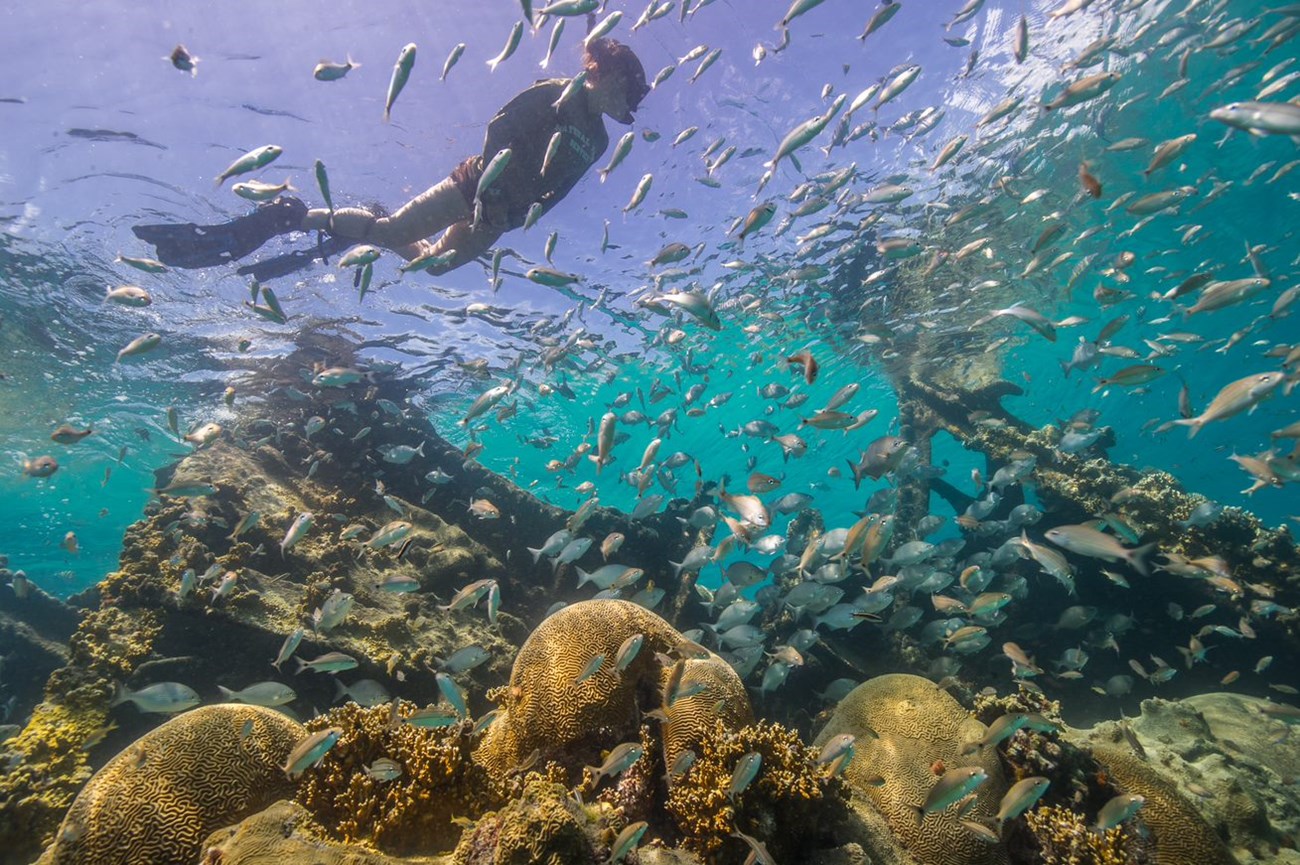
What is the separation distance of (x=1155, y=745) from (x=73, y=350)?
26.1 metres

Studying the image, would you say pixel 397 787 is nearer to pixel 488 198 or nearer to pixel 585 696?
pixel 585 696

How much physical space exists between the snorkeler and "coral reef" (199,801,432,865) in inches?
268

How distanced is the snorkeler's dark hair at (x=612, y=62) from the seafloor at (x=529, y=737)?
26.2 ft

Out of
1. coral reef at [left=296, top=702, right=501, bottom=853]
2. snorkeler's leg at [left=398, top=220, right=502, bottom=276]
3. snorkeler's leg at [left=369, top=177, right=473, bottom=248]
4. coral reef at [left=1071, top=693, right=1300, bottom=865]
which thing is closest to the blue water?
snorkeler's leg at [left=369, top=177, right=473, bottom=248]

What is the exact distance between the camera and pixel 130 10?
360 inches

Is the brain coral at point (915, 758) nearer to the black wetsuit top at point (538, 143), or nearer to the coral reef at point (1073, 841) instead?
the coral reef at point (1073, 841)

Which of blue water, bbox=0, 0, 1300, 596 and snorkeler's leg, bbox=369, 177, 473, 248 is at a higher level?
blue water, bbox=0, 0, 1300, 596

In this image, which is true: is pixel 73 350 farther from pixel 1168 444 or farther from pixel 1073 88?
pixel 1168 444

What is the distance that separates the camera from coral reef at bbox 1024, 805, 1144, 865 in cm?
422

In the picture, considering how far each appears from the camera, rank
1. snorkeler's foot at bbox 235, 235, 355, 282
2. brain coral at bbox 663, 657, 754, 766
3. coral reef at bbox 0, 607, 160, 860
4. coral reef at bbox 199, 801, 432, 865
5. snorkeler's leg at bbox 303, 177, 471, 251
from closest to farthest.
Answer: coral reef at bbox 199, 801, 432, 865
brain coral at bbox 663, 657, 754, 766
coral reef at bbox 0, 607, 160, 860
snorkeler's leg at bbox 303, 177, 471, 251
snorkeler's foot at bbox 235, 235, 355, 282

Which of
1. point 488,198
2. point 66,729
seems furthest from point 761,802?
point 488,198

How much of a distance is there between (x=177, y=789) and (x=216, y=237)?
10213mm

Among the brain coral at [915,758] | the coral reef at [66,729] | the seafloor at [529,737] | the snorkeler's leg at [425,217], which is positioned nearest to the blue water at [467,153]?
the snorkeler's leg at [425,217]

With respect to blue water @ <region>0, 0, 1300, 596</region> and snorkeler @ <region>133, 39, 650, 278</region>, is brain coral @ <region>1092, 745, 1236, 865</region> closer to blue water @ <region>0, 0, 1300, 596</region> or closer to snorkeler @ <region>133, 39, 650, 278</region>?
snorkeler @ <region>133, 39, 650, 278</region>
